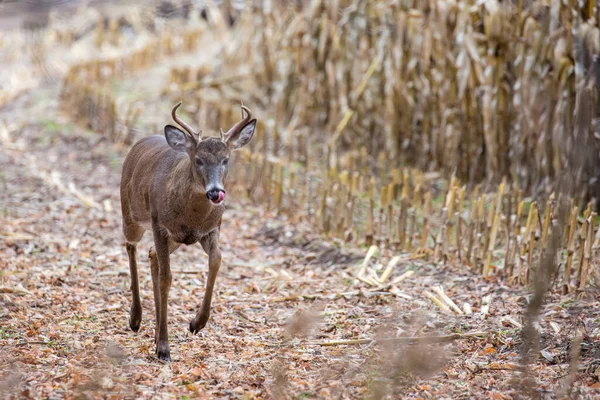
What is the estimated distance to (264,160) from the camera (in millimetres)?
9562

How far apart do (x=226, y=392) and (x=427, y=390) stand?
115cm

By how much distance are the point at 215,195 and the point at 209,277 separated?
70cm

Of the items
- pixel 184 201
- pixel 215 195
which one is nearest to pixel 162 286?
pixel 184 201

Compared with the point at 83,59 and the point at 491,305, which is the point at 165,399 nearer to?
the point at 491,305

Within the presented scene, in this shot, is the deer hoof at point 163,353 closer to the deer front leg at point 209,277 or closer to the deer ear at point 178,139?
the deer front leg at point 209,277

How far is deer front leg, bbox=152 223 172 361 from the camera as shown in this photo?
5.12m

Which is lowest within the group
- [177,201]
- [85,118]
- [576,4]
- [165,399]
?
[85,118]

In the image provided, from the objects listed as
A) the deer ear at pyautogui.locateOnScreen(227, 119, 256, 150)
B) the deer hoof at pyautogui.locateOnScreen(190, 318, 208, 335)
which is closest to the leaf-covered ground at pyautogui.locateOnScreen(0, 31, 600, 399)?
the deer hoof at pyautogui.locateOnScreen(190, 318, 208, 335)

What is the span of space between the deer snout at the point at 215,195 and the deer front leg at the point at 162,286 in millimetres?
674

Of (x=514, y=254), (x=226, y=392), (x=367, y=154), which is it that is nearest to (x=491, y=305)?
(x=514, y=254)

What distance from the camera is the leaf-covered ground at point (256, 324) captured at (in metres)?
4.54

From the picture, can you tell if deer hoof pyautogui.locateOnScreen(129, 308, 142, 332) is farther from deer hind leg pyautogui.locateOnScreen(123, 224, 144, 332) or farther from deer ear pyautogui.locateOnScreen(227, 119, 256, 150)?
deer ear pyautogui.locateOnScreen(227, 119, 256, 150)

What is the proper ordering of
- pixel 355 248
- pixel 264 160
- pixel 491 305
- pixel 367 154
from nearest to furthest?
pixel 491 305 → pixel 355 248 → pixel 264 160 → pixel 367 154

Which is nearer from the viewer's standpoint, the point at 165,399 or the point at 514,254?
the point at 165,399
